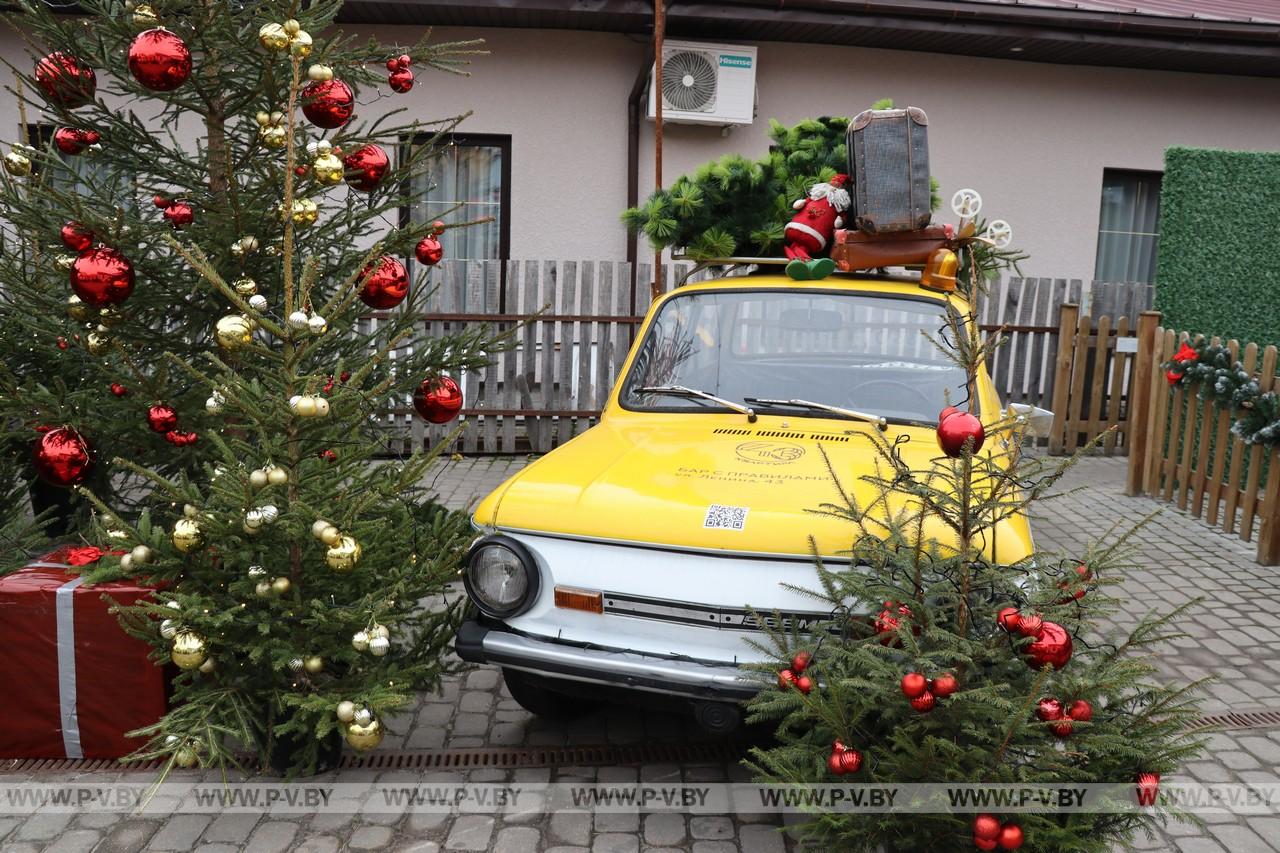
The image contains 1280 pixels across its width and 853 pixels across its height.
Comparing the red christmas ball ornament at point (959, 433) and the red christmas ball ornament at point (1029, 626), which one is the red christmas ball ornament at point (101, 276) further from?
the red christmas ball ornament at point (1029, 626)

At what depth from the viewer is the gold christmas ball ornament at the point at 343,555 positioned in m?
3.21

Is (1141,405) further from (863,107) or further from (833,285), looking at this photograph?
(833,285)

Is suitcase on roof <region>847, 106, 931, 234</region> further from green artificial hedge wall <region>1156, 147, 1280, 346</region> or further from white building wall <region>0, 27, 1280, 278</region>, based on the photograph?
white building wall <region>0, 27, 1280, 278</region>

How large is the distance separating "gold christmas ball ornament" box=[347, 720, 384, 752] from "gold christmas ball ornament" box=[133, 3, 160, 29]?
2483mm

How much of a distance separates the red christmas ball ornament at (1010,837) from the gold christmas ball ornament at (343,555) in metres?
2.01

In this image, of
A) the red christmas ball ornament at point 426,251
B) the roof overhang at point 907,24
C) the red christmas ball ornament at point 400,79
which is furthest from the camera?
the roof overhang at point 907,24

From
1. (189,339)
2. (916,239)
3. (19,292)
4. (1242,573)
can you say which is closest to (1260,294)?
(1242,573)

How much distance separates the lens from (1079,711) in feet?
8.87

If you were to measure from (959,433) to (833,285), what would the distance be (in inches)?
82.8

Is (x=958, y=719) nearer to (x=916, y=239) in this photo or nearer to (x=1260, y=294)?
(x=916, y=239)

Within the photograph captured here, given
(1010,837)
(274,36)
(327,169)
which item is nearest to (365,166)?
(327,169)

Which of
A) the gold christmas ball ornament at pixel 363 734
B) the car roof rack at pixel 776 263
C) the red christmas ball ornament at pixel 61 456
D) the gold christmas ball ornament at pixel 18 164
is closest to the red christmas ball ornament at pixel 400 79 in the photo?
the gold christmas ball ornament at pixel 18 164

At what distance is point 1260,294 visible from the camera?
28.9 feet

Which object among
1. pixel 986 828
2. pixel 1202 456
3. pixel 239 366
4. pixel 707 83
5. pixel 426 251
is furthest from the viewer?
pixel 707 83
